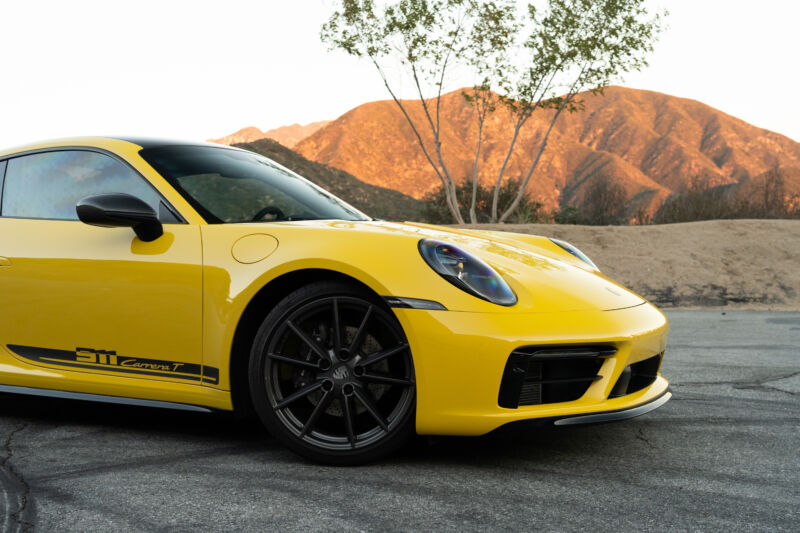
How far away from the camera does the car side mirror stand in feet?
10.8

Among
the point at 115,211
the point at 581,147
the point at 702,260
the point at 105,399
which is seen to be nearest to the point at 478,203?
the point at 702,260

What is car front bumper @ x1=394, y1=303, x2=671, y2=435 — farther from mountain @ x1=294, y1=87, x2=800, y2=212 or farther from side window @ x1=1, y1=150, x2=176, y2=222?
mountain @ x1=294, y1=87, x2=800, y2=212

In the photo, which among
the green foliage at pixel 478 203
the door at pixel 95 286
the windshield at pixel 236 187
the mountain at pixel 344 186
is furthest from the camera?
the mountain at pixel 344 186

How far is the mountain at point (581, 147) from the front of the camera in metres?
121

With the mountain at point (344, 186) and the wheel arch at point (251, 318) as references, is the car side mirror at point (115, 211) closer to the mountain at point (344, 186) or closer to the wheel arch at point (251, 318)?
the wheel arch at point (251, 318)

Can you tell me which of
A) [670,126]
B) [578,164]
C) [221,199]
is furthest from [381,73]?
[670,126]

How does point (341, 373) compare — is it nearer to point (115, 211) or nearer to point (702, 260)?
point (115, 211)

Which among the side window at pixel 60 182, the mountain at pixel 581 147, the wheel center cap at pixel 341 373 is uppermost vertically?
the mountain at pixel 581 147

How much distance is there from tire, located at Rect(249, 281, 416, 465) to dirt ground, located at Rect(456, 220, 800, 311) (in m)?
10.6

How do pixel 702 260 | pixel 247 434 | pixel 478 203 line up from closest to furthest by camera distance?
pixel 247 434
pixel 702 260
pixel 478 203

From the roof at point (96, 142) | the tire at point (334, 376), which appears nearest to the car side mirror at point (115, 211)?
the roof at point (96, 142)

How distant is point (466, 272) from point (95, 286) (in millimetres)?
1672

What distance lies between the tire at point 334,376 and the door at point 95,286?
0.33 metres

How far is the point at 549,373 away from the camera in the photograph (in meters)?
2.96
